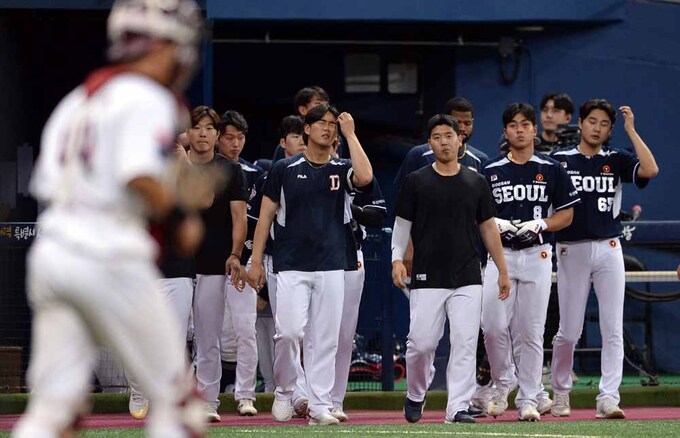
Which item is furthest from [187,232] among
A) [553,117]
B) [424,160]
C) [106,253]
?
[553,117]

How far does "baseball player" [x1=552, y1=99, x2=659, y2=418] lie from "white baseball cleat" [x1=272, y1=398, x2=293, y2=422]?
7.13 feet

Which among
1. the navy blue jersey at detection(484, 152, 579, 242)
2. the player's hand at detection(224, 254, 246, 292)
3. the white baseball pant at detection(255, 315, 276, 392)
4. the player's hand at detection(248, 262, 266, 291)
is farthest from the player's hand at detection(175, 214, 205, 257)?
the white baseball pant at detection(255, 315, 276, 392)

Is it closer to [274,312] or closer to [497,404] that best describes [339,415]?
[274,312]

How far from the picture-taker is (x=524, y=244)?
440 inches

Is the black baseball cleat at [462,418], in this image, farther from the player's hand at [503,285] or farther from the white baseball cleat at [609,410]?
the white baseball cleat at [609,410]

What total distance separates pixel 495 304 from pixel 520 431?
1.63 meters

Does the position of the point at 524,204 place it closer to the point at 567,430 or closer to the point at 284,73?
the point at 567,430

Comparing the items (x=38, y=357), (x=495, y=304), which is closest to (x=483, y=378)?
(x=495, y=304)

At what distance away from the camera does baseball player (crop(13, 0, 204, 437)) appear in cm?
494

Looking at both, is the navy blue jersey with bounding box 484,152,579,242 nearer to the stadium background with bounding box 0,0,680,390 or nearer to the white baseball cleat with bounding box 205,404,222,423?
the white baseball cleat with bounding box 205,404,222,423

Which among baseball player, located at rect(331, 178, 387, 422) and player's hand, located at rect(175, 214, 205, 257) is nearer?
player's hand, located at rect(175, 214, 205, 257)

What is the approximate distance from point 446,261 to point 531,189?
1.21 metres

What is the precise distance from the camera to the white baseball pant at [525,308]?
11.2 meters

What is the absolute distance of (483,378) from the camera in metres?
12.6
